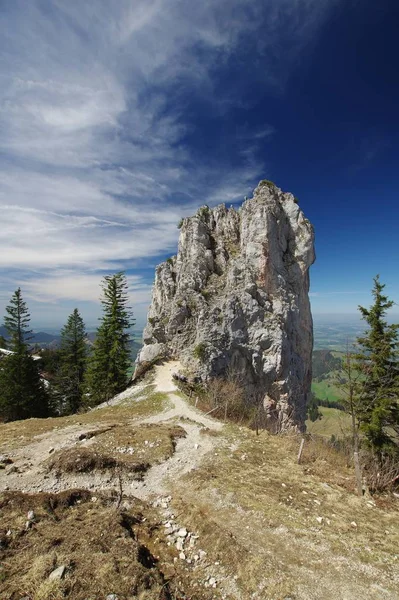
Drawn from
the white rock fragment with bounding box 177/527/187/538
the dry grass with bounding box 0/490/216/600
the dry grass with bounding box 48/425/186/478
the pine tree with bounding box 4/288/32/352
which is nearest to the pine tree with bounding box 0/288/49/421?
the pine tree with bounding box 4/288/32/352

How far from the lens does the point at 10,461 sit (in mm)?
13664

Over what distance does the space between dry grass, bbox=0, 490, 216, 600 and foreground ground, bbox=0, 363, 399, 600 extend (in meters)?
0.03

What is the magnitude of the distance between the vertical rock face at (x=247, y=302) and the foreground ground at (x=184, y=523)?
2686cm

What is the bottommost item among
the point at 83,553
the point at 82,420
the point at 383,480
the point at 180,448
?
the point at 82,420

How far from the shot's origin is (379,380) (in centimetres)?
2109

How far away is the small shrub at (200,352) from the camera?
43.2 m

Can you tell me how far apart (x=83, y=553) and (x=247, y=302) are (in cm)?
4531

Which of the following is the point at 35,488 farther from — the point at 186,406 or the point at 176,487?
the point at 186,406

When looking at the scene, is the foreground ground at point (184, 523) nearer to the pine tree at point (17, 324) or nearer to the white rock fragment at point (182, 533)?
the white rock fragment at point (182, 533)

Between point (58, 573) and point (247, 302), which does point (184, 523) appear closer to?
point (58, 573)

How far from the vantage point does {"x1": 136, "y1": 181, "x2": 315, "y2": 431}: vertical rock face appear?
157 feet

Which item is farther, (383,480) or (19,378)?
(19,378)

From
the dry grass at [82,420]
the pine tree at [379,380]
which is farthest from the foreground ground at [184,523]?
the pine tree at [379,380]

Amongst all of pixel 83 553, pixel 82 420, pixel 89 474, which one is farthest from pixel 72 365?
pixel 83 553
